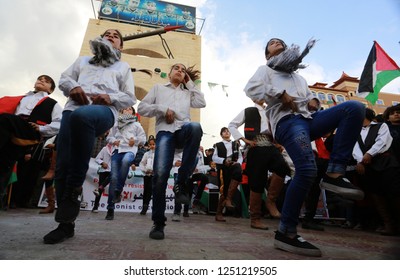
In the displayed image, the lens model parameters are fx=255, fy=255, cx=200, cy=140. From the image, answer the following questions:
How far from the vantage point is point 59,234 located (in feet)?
5.74

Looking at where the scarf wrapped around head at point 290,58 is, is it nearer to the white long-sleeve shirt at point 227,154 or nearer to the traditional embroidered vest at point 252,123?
the traditional embroidered vest at point 252,123

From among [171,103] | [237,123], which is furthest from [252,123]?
[171,103]

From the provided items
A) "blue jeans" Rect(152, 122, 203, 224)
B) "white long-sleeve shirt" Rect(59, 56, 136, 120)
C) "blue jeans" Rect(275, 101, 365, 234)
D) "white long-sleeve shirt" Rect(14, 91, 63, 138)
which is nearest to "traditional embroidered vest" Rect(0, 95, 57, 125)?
"white long-sleeve shirt" Rect(14, 91, 63, 138)

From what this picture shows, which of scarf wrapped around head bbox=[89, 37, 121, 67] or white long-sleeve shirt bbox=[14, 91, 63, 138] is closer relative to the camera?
scarf wrapped around head bbox=[89, 37, 121, 67]

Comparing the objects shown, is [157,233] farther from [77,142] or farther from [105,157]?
[105,157]

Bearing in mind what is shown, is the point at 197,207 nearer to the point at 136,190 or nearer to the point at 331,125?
the point at 136,190

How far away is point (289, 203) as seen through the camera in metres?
1.88

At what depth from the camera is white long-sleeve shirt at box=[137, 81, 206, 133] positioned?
2486 mm

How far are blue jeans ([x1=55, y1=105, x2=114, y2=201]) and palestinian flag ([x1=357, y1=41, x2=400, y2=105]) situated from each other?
611cm

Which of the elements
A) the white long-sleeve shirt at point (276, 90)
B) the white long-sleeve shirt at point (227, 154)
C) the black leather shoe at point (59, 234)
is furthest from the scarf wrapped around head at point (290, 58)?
the white long-sleeve shirt at point (227, 154)

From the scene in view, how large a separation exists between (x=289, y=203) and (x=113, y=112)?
Result: 1594 mm

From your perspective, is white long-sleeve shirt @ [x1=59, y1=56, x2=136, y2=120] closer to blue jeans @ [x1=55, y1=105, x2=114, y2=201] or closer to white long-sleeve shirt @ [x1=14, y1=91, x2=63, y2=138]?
blue jeans @ [x1=55, y1=105, x2=114, y2=201]

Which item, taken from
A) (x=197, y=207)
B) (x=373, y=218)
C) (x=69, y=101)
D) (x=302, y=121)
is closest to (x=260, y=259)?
(x=302, y=121)

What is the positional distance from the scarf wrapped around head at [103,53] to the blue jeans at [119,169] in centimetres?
254
